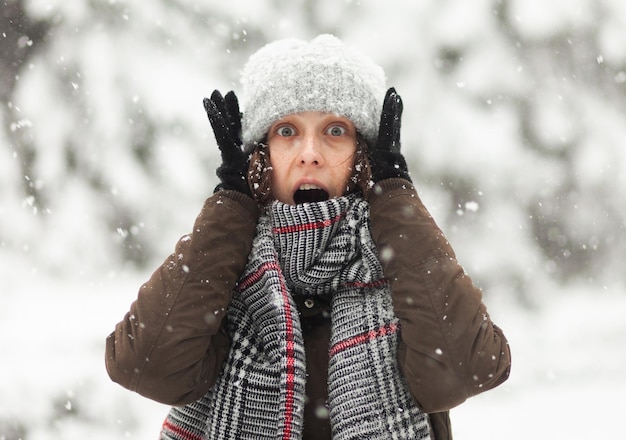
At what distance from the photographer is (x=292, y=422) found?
125cm

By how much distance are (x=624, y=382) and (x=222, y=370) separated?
386 cm

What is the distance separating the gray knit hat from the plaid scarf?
226 millimetres

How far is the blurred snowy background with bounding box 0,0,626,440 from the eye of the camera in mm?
5305

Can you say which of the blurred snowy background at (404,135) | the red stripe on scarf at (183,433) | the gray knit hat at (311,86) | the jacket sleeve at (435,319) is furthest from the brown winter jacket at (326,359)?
the blurred snowy background at (404,135)

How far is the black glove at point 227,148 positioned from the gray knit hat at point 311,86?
0.06 m

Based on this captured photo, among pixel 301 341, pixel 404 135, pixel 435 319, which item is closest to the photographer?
pixel 435 319

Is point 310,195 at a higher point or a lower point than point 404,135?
lower

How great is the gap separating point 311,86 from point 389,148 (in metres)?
0.25

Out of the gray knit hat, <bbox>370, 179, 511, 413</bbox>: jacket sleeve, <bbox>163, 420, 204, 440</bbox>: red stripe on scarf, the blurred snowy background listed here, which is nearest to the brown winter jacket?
<bbox>370, 179, 511, 413</bbox>: jacket sleeve

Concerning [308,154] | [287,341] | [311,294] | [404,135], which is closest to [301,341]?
[287,341]

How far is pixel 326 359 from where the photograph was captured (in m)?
1.41

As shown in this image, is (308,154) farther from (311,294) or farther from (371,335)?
(371,335)

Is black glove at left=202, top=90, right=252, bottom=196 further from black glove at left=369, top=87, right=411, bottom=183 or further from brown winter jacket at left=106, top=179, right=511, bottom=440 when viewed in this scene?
black glove at left=369, top=87, right=411, bottom=183

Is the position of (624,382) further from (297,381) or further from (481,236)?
(297,381)
